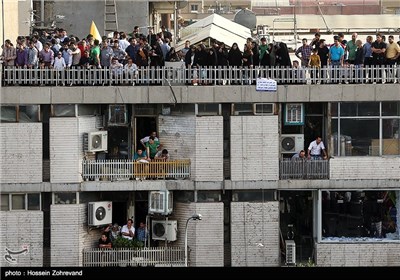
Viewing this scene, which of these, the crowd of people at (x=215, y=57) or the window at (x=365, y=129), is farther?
the window at (x=365, y=129)

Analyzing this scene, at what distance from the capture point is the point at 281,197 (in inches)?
1286

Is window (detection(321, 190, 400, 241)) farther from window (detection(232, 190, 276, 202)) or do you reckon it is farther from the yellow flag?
the yellow flag

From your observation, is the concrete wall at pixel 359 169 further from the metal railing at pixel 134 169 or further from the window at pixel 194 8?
the window at pixel 194 8

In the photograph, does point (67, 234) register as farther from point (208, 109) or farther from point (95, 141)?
point (208, 109)

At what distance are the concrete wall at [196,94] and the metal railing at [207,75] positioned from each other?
0.65ft

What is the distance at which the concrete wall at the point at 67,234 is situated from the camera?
31.7 metres

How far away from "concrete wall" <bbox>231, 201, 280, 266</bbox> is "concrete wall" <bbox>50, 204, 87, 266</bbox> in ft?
11.4

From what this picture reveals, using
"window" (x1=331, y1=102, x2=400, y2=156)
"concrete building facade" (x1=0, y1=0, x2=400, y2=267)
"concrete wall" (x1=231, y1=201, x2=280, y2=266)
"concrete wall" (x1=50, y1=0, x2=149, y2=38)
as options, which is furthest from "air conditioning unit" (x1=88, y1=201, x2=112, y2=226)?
"concrete wall" (x1=50, y1=0, x2=149, y2=38)

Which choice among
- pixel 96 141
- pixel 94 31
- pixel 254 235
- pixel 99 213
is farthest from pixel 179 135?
pixel 94 31

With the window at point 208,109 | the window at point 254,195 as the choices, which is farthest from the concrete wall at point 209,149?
the window at point 254,195

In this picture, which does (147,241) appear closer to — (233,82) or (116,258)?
(116,258)

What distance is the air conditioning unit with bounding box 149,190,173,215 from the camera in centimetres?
3195

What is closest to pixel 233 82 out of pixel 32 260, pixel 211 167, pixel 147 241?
pixel 211 167

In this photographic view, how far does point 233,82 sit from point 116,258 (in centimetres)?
485
